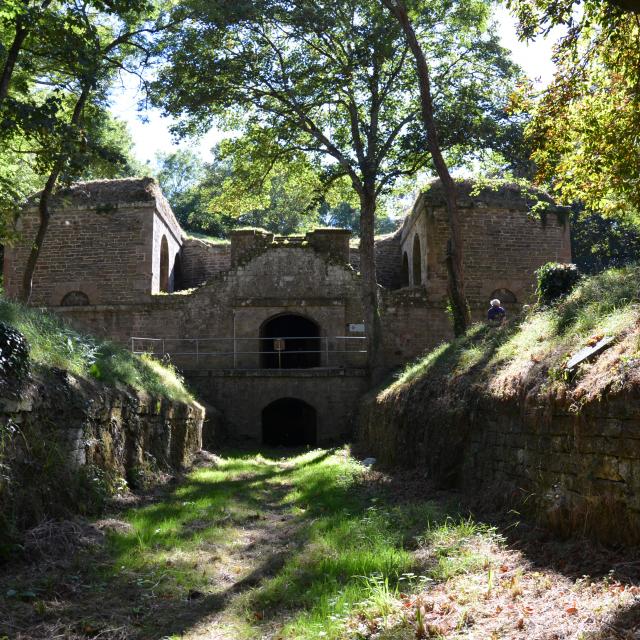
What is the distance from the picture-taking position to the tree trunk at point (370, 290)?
19.5 metres

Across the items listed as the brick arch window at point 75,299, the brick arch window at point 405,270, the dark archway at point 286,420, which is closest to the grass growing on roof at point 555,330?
the dark archway at point 286,420

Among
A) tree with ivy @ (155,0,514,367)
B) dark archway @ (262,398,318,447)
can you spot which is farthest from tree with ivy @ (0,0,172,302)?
dark archway @ (262,398,318,447)

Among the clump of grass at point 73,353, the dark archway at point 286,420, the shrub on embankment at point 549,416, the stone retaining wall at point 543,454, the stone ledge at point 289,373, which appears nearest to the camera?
the stone retaining wall at point 543,454

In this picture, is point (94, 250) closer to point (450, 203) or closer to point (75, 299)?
point (75, 299)

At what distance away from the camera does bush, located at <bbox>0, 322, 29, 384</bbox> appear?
5.91m

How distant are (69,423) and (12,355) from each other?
4.01 feet

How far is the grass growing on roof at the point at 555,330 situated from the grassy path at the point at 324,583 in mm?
1845

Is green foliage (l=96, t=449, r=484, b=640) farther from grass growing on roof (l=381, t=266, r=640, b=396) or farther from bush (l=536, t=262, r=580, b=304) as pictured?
bush (l=536, t=262, r=580, b=304)

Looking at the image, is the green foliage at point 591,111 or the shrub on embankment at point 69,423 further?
the green foliage at point 591,111

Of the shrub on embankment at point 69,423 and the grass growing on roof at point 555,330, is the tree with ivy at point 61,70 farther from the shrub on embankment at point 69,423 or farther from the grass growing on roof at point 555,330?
the grass growing on roof at point 555,330

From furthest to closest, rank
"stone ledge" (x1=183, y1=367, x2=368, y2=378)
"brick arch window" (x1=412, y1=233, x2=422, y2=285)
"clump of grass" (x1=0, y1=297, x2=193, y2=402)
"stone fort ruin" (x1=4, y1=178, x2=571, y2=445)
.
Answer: "brick arch window" (x1=412, y1=233, x2=422, y2=285) → "stone fort ruin" (x1=4, y1=178, x2=571, y2=445) → "stone ledge" (x1=183, y1=367, x2=368, y2=378) → "clump of grass" (x1=0, y1=297, x2=193, y2=402)

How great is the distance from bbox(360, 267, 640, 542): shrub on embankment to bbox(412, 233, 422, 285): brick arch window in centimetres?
1433

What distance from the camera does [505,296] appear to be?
76.5 ft

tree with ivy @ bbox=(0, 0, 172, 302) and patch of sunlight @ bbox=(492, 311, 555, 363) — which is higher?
tree with ivy @ bbox=(0, 0, 172, 302)
